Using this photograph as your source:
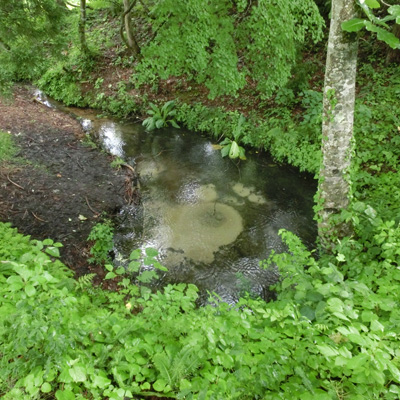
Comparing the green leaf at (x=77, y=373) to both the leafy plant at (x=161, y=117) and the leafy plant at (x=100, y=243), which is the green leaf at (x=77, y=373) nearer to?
the leafy plant at (x=100, y=243)

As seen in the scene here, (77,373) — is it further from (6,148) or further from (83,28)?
(83,28)

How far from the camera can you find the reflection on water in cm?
520

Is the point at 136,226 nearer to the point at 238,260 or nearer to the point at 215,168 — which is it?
the point at 238,260

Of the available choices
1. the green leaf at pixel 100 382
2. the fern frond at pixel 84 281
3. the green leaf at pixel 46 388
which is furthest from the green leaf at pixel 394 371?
the fern frond at pixel 84 281

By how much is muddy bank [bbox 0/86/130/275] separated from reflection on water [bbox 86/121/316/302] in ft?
2.20

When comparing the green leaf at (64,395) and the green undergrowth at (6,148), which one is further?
the green undergrowth at (6,148)

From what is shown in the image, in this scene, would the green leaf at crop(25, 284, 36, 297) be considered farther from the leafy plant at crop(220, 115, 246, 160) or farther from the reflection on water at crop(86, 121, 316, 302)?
the leafy plant at crop(220, 115, 246, 160)

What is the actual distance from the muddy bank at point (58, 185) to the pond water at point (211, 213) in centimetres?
65

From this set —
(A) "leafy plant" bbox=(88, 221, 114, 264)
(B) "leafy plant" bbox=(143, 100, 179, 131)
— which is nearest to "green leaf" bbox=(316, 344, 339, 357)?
(A) "leafy plant" bbox=(88, 221, 114, 264)

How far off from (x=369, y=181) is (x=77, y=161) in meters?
6.64

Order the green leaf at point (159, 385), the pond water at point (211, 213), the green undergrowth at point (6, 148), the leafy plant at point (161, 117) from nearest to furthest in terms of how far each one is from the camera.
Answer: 1. the green leaf at point (159, 385)
2. the pond water at point (211, 213)
3. the green undergrowth at point (6, 148)
4. the leafy plant at point (161, 117)

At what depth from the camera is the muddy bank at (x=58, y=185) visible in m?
5.23

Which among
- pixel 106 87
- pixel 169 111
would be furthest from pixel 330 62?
pixel 106 87

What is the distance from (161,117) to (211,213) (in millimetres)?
5137
